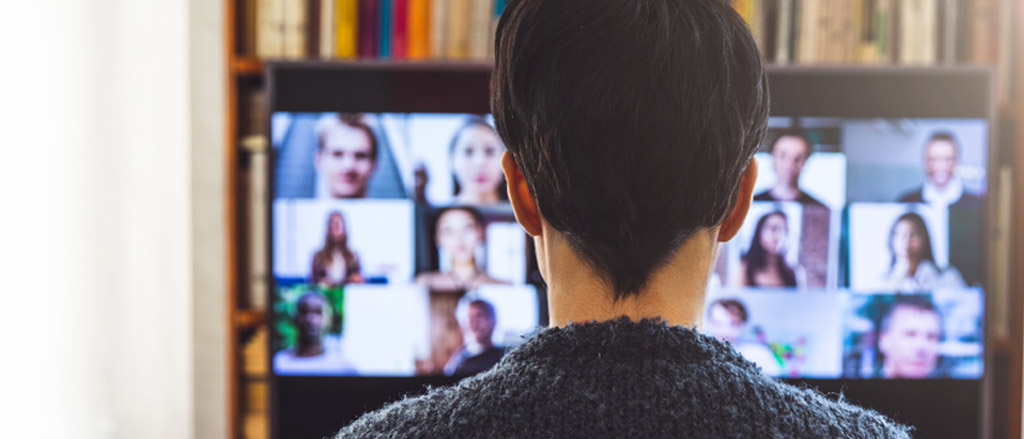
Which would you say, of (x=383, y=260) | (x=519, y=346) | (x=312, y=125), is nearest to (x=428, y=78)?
(x=312, y=125)

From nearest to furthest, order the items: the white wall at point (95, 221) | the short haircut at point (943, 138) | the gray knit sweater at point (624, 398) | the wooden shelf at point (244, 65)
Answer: the gray knit sweater at point (624, 398), the white wall at point (95, 221), the short haircut at point (943, 138), the wooden shelf at point (244, 65)

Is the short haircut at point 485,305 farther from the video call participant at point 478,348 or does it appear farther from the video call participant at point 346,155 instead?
the video call participant at point 346,155

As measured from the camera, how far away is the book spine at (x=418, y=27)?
1810 mm

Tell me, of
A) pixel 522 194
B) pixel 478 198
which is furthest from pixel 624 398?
pixel 478 198

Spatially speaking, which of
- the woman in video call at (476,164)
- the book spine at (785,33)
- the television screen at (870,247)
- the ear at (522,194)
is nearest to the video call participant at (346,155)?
the woman in video call at (476,164)

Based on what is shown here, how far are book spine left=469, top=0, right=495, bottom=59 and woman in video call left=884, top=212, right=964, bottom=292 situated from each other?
3.28 ft

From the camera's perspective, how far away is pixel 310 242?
172 cm

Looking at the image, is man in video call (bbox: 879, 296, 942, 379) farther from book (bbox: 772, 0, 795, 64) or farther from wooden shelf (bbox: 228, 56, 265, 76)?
wooden shelf (bbox: 228, 56, 265, 76)

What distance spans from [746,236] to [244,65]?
119 cm

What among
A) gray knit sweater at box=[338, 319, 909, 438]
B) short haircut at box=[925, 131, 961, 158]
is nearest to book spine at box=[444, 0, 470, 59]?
short haircut at box=[925, 131, 961, 158]

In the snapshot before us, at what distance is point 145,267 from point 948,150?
1728 mm

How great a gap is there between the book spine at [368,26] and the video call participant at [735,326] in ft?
3.22

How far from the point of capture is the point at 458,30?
1817 millimetres

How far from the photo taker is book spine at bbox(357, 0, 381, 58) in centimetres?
182
